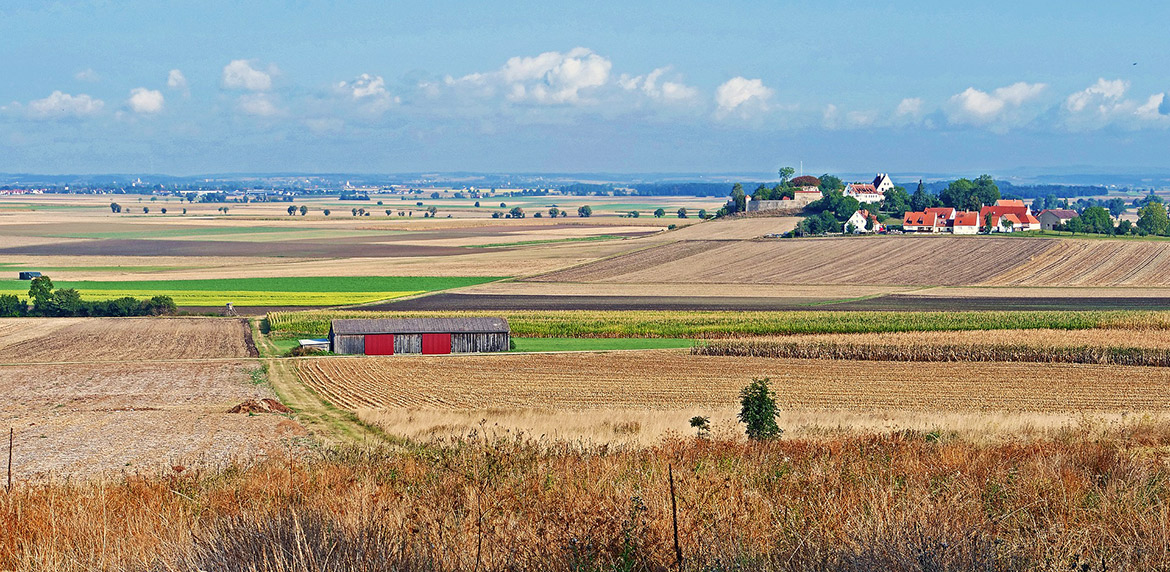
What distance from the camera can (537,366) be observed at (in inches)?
1795

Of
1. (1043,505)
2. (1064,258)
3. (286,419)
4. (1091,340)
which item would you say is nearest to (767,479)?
(1043,505)

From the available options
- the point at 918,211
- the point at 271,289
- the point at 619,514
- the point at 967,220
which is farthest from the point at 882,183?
the point at 619,514

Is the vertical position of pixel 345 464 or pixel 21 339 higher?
pixel 345 464

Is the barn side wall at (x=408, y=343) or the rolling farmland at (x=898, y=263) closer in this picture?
the barn side wall at (x=408, y=343)

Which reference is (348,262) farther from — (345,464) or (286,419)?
(345,464)

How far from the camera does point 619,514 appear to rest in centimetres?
769

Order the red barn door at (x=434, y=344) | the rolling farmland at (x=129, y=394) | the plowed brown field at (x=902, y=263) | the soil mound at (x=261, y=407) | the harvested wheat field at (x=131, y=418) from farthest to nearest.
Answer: the plowed brown field at (x=902, y=263) → the red barn door at (x=434, y=344) → the soil mound at (x=261, y=407) → the rolling farmland at (x=129, y=394) → the harvested wheat field at (x=131, y=418)

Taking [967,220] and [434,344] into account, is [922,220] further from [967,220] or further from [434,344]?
[434,344]

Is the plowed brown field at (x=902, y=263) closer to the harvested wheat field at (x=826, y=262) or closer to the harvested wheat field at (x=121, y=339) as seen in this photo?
the harvested wheat field at (x=826, y=262)

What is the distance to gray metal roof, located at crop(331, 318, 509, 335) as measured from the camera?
174ft

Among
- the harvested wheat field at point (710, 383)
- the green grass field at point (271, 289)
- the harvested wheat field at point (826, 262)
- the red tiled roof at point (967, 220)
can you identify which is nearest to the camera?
the harvested wheat field at point (710, 383)

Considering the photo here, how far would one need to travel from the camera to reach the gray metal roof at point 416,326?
52938mm

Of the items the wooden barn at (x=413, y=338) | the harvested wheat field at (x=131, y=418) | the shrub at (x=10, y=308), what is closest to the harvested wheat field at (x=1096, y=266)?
the wooden barn at (x=413, y=338)

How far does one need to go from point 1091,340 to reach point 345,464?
45.0 m
